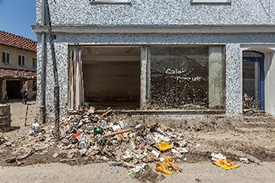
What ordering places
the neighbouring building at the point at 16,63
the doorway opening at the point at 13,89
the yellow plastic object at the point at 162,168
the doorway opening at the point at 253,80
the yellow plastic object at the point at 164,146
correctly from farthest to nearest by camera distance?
the doorway opening at the point at 13,89 < the neighbouring building at the point at 16,63 < the doorway opening at the point at 253,80 < the yellow plastic object at the point at 164,146 < the yellow plastic object at the point at 162,168

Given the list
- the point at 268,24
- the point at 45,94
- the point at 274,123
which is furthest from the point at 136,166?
the point at 268,24

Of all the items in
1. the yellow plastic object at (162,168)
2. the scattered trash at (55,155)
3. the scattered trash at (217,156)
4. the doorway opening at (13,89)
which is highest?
the doorway opening at (13,89)

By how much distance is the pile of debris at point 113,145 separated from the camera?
476cm

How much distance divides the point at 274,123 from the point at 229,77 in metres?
2.23

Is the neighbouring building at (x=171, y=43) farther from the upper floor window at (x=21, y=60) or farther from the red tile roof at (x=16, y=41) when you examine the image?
the upper floor window at (x=21, y=60)

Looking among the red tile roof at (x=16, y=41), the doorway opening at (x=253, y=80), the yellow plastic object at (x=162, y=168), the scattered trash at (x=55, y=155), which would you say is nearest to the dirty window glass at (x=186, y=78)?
the doorway opening at (x=253, y=80)

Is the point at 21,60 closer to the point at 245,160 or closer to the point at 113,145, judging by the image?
the point at 113,145

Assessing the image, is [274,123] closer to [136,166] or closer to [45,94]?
[136,166]

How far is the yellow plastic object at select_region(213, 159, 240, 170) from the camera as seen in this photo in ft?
14.8

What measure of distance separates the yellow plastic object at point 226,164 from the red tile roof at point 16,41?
21051mm

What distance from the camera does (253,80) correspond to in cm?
871

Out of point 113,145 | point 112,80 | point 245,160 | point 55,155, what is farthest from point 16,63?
point 245,160

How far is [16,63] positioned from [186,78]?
64.8 feet

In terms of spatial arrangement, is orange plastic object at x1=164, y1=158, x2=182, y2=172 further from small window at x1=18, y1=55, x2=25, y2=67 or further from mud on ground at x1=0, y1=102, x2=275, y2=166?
small window at x1=18, y1=55, x2=25, y2=67
